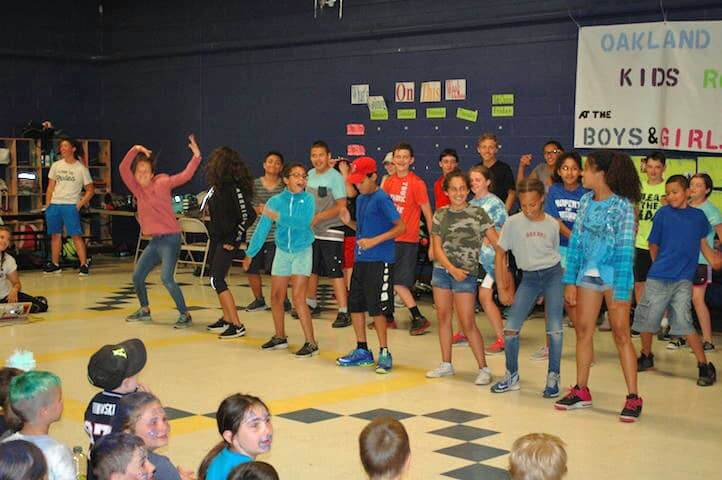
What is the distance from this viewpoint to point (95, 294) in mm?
13375

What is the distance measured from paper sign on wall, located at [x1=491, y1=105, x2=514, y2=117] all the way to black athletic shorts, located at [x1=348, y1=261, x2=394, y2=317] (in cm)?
485

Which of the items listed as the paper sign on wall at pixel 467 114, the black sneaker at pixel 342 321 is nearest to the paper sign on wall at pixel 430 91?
the paper sign on wall at pixel 467 114

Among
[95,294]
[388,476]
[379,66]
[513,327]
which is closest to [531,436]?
[388,476]

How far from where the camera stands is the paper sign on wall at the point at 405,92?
46.4 ft

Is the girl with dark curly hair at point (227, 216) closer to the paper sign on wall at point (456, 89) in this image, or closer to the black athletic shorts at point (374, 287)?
the black athletic shorts at point (374, 287)

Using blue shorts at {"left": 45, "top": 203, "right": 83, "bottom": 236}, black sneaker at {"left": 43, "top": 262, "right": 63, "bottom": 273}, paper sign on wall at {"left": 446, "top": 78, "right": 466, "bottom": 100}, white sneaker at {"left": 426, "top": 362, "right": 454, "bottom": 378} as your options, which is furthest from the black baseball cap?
blue shorts at {"left": 45, "top": 203, "right": 83, "bottom": 236}

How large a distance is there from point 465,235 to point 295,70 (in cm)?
804

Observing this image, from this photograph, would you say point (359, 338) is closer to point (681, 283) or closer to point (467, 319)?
point (467, 319)

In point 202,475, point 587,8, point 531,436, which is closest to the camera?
point 531,436

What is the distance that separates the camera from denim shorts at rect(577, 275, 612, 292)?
724 cm

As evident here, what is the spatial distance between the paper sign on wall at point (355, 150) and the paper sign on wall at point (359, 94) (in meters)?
0.57

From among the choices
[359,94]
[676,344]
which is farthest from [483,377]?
[359,94]

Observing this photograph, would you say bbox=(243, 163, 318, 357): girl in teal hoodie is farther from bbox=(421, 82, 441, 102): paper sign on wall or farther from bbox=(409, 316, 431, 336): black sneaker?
bbox=(421, 82, 441, 102): paper sign on wall

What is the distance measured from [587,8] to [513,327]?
5.64 m
